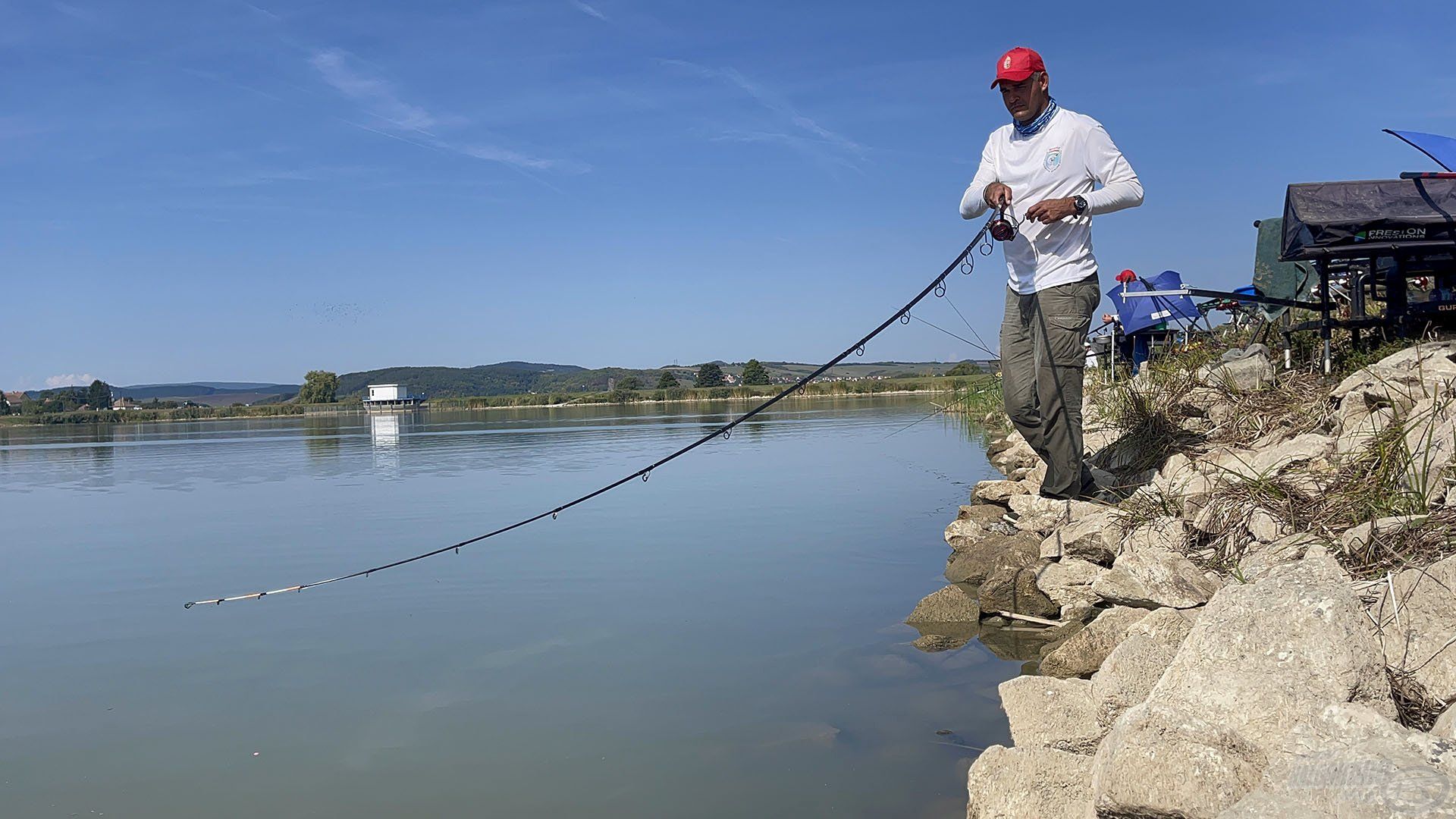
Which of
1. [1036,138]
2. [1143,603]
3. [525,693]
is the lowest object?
[525,693]

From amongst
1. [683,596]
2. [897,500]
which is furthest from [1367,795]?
[897,500]

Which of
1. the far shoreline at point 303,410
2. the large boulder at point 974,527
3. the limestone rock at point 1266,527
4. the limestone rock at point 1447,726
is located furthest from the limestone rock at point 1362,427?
the far shoreline at point 303,410

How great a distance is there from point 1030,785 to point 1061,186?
10.3 ft

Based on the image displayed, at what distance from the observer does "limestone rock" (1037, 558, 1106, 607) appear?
5.00m

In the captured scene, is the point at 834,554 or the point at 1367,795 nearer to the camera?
the point at 1367,795

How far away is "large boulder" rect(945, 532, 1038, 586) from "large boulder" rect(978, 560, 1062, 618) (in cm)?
11

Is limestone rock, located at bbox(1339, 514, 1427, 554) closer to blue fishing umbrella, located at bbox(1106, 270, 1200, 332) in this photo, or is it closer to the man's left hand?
the man's left hand

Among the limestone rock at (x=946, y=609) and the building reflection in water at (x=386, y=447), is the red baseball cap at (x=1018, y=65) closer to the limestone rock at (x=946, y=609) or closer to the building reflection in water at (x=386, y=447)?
the limestone rock at (x=946, y=609)

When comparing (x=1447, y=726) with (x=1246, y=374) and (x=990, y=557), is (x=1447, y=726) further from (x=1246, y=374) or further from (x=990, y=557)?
(x=1246, y=374)

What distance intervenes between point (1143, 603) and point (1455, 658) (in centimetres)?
154

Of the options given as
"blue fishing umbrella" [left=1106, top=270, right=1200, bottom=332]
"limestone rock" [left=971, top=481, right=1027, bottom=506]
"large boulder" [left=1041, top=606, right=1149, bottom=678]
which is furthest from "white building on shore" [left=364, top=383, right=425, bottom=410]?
"large boulder" [left=1041, top=606, right=1149, bottom=678]

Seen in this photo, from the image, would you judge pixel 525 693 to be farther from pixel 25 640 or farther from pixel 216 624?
pixel 25 640

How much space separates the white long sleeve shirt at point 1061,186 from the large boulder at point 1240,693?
2449mm

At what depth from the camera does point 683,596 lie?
6.22 metres
